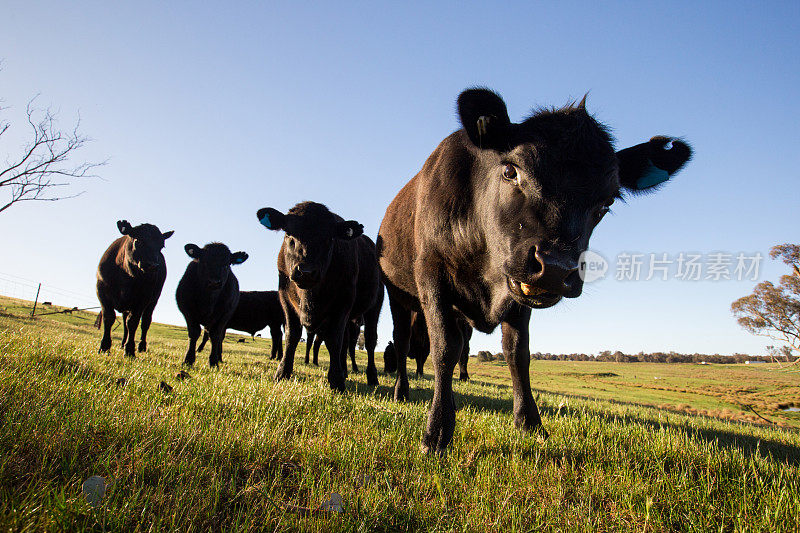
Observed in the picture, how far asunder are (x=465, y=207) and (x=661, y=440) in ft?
7.98

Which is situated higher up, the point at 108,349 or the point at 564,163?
the point at 564,163

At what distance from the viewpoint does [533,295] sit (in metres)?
2.58

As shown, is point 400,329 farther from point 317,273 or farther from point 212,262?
point 212,262

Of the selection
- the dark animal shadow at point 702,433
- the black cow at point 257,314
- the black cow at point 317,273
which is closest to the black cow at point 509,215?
the dark animal shadow at point 702,433

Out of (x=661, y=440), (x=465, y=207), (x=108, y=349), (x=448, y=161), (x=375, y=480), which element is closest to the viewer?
(x=375, y=480)

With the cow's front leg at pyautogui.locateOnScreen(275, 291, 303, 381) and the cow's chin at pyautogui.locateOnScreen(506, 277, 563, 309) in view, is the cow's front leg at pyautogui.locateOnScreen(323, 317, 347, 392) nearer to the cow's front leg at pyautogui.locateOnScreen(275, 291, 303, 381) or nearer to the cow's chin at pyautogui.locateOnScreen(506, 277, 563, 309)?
the cow's front leg at pyautogui.locateOnScreen(275, 291, 303, 381)

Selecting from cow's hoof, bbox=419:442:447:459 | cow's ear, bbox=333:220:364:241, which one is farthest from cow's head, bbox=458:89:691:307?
cow's ear, bbox=333:220:364:241

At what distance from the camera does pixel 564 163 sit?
280cm

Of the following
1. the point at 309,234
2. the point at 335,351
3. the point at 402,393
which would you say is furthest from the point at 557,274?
the point at 309,234

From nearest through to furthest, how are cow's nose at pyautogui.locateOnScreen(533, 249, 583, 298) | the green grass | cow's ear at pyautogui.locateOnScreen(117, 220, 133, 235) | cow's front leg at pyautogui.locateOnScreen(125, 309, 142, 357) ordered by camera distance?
1. the green grass
2. cow's nose at pyautogui.locateOnScreen(533, 249, 583, 298)
3. cow's front leg at pyautogui.locateOnScreen(125, 309, 142, 357)
4. cow's ear at pyautogui.locateOnScreen(117, 220, 133, 235)

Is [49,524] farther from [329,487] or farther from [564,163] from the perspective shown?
[564,163]

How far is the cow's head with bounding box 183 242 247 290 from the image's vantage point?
909 centimetres

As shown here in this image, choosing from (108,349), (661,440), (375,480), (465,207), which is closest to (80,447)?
(375,480)

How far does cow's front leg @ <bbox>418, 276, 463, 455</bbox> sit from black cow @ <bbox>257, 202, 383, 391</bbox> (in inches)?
105
